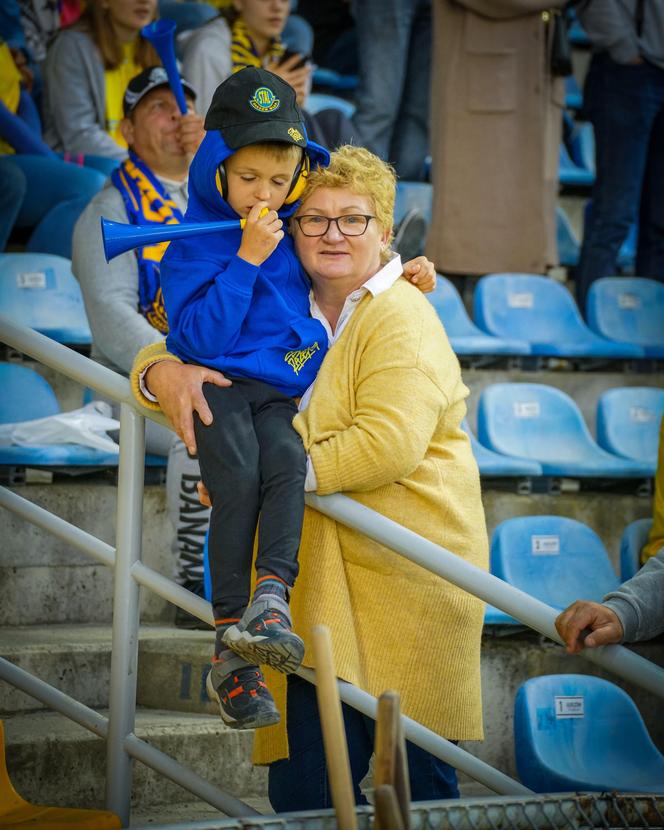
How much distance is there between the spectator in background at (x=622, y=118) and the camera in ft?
17.2

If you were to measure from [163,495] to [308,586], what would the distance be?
1.40m

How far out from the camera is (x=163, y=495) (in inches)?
138

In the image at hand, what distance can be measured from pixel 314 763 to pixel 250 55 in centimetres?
363

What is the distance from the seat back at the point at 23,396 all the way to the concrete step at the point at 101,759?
106 centimetres

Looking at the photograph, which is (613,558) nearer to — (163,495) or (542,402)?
(542,402)

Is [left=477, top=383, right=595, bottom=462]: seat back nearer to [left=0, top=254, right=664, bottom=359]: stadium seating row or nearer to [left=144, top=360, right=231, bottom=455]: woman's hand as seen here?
[left=0, top=254, right=664, bottom=359]: stadium seating row

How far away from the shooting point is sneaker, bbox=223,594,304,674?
74.5 inches

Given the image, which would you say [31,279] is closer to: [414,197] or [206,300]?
[414,197]

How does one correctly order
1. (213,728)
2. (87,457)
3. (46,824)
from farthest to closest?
1. (87,457)
2. (213,728)
3. (46,824)

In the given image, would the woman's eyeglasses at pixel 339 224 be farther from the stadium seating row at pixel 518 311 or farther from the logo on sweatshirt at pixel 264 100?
the stadium seating row at pixel 518 311

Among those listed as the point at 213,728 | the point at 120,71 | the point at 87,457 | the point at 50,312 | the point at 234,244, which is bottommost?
the point at 213,728

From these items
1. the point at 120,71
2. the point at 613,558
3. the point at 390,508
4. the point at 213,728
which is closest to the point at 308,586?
the point at 390,508

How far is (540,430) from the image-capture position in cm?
429

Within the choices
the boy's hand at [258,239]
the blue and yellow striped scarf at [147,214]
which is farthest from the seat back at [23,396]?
the boy's hand at [258,239]
